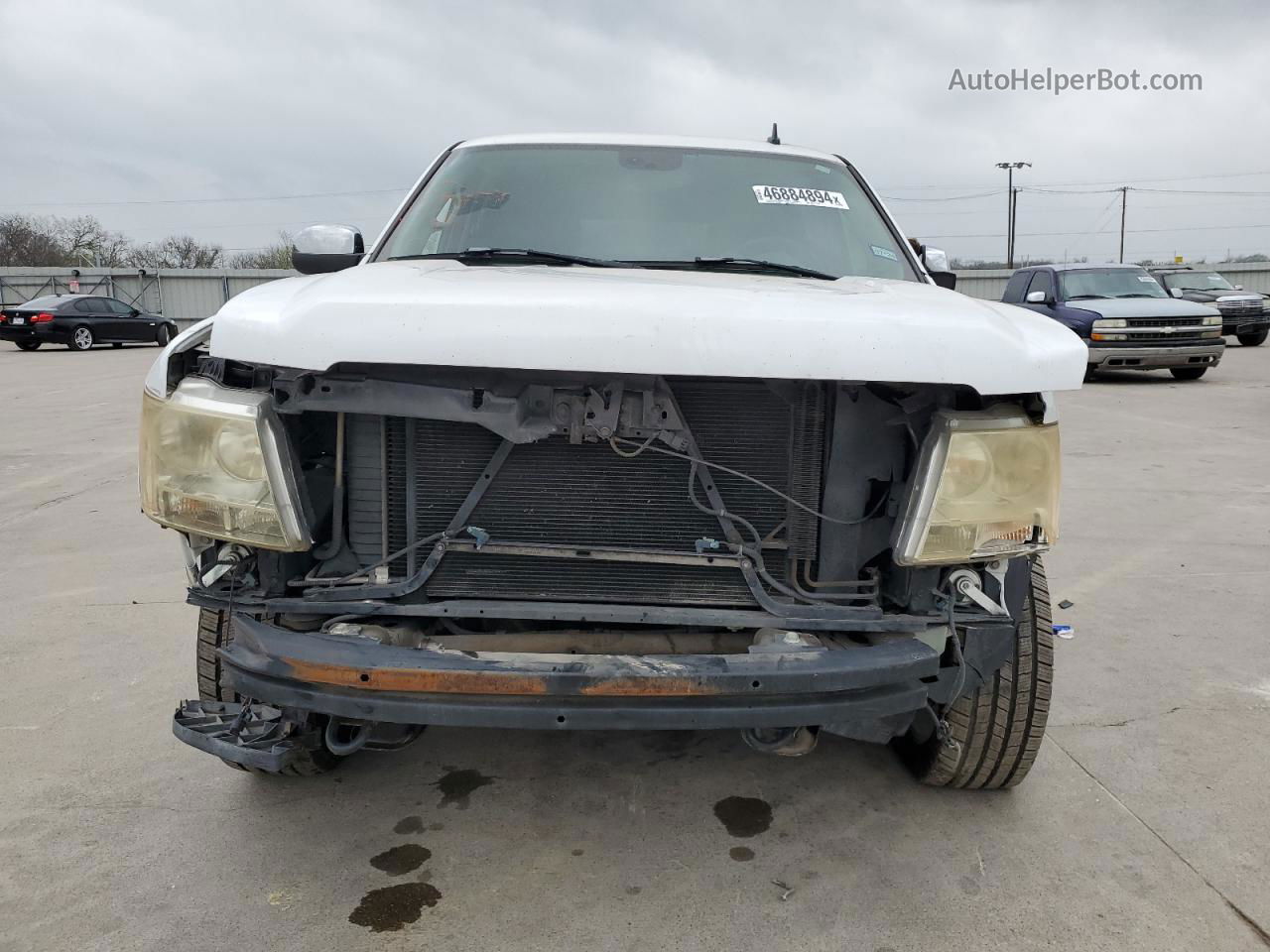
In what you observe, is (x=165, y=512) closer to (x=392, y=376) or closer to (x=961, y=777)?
(x=392, y=376)

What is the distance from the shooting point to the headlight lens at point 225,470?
6.41 feet

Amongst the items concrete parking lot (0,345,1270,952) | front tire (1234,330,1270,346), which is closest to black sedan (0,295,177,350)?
concrete parking lot (0,345,1270,952)

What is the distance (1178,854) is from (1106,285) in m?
12.1

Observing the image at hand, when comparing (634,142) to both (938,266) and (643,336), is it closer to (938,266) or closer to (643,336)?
(938,266)

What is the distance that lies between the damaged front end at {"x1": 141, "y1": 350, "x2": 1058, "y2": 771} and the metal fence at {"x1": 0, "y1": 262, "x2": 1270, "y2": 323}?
30870 mm

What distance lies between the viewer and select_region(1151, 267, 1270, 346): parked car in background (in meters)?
17.2

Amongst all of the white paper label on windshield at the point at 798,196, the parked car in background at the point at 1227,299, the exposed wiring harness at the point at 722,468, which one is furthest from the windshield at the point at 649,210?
the parked car in background at the point at 1227,299

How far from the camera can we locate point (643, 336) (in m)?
1.74

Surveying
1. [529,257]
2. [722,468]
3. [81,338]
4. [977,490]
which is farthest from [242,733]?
[81,338]

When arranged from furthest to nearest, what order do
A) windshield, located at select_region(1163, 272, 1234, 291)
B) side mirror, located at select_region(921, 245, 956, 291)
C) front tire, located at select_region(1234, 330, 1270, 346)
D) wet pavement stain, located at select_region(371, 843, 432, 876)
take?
front tire, located at select_region(1234, 330, 1270, 346), windshield, located at select_region(1163, 272, 1234, 291), side mirror, located at select_region(921, 245, 956, 291), wet pavement stain, located at select_region(371, 843, 432, 876)

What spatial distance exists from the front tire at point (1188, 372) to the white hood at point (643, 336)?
40.6ft

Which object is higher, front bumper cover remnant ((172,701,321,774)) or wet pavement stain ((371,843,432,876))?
front bumper cover remnant ((172,701,321,774))

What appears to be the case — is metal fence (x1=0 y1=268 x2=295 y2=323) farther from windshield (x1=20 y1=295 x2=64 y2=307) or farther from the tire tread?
the tire tread

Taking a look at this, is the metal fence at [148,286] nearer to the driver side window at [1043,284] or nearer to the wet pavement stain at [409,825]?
the driver side window at [1043,284]
